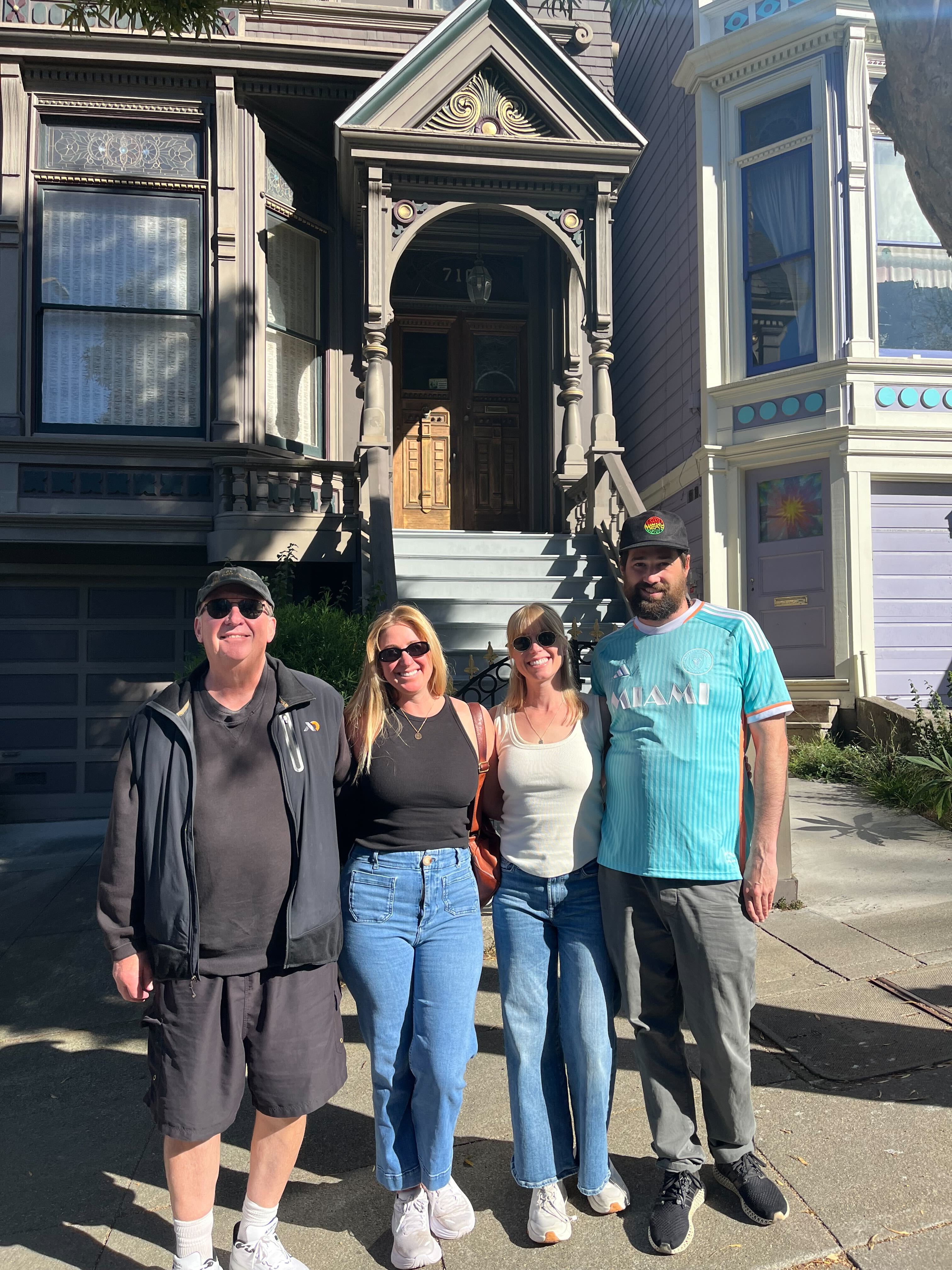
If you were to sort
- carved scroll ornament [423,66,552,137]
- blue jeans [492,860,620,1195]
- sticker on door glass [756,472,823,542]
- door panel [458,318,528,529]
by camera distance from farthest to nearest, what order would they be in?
door panel [458,318,528,529]
sticker on door glass [756,472,823,542]
carved scroll ornament [423,66,552,137]
blue jeans [492,860,620,1195]

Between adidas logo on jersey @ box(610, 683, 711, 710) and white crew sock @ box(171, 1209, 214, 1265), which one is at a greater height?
adidas logo on jersey @ box(610, 683, 711, 710)

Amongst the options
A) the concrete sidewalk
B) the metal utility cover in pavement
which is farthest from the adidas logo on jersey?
the metal utility cover in pavement

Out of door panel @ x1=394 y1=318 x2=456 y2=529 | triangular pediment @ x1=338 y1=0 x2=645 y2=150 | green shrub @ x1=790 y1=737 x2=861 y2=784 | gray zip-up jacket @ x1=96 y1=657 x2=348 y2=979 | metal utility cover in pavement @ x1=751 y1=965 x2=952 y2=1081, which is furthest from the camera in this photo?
door panel @ x1=394 y1=318 x2=456 y2=529

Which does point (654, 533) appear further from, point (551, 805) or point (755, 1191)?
point (755, 1191)

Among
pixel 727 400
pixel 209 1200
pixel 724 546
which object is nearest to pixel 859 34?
pixel 727 400

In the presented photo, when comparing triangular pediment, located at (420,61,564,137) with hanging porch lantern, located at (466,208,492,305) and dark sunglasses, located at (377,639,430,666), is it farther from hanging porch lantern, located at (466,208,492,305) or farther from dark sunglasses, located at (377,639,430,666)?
dark sunglasses, located at (377,639,430,666)

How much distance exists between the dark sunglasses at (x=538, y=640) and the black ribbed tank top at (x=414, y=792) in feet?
1.31

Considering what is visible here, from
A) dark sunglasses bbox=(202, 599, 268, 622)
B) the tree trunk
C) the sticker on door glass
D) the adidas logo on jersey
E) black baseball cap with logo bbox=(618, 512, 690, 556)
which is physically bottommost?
the adidas logo on jersey

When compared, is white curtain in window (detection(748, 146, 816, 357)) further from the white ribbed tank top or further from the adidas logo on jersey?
the white ribbed tank top

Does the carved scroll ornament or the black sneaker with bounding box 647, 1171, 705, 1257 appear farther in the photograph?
the carved scroll ornament

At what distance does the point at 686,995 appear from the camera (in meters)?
2.89

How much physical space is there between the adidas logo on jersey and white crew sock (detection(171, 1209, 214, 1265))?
6.41ft

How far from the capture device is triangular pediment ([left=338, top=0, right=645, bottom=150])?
8.16 metres

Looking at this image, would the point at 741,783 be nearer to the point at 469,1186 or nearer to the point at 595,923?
the point at 595,923
